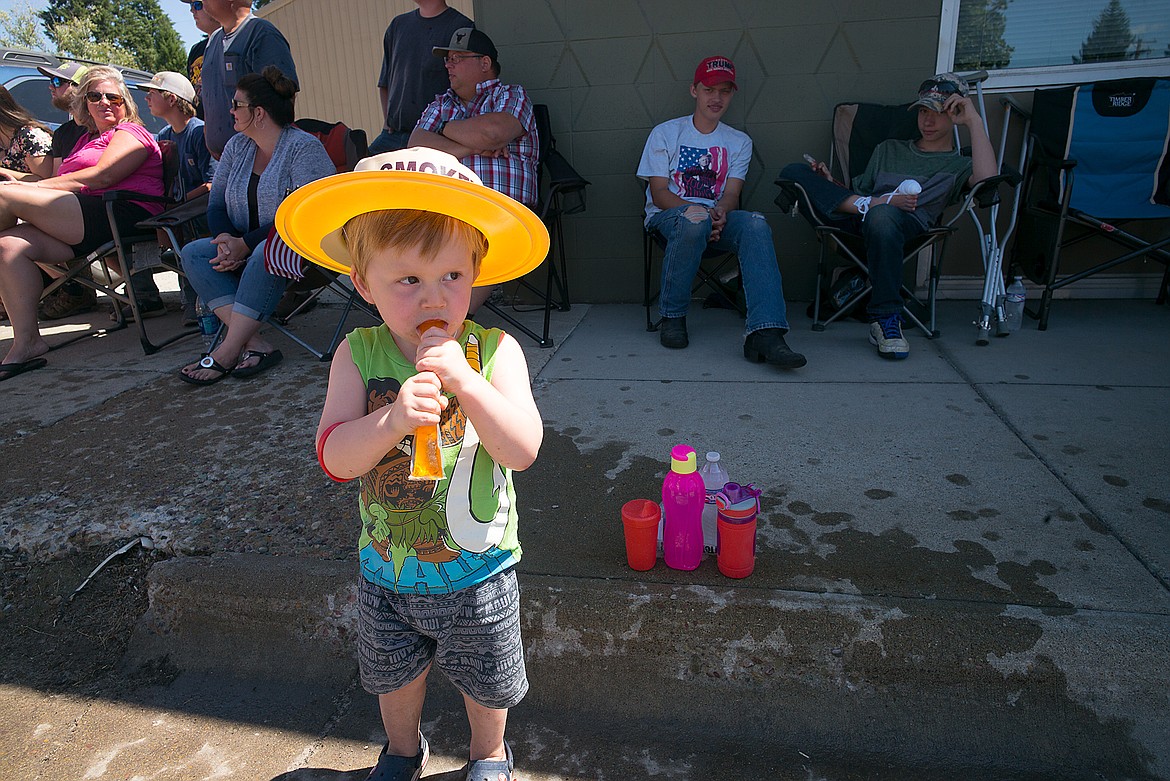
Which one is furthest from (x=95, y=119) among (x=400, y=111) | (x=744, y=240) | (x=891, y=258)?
(x=891, y=258)

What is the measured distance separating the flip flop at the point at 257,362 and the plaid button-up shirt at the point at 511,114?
1417mm

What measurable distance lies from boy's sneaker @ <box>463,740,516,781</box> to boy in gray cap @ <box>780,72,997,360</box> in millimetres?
2722

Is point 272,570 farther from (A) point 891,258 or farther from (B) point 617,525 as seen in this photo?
(A) point 891,258

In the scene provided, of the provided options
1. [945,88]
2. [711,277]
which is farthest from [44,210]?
[945,88]

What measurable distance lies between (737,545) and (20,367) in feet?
13.3

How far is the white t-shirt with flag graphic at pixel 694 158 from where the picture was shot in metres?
4.12

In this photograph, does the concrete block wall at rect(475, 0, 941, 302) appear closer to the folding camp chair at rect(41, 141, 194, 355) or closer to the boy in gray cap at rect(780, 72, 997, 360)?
the boy in gray cap at rect(780, 72, 997, 360)

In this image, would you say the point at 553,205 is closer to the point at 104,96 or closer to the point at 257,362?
the point at 257,362

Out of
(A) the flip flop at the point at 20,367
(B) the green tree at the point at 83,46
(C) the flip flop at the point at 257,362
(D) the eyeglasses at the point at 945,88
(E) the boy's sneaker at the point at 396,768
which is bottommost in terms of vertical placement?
(E) the boy's sneaker at the point at 396,768

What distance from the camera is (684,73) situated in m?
4.35

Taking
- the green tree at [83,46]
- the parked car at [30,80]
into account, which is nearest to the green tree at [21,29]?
the green tree at [83,46]

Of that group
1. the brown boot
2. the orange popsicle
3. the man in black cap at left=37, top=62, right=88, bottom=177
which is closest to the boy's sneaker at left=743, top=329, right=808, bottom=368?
the orange popsicle

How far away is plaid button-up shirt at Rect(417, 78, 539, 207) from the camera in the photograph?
3.85 m

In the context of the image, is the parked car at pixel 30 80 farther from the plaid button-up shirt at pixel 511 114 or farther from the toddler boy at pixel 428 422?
the toddler boy at pixel 428 422
